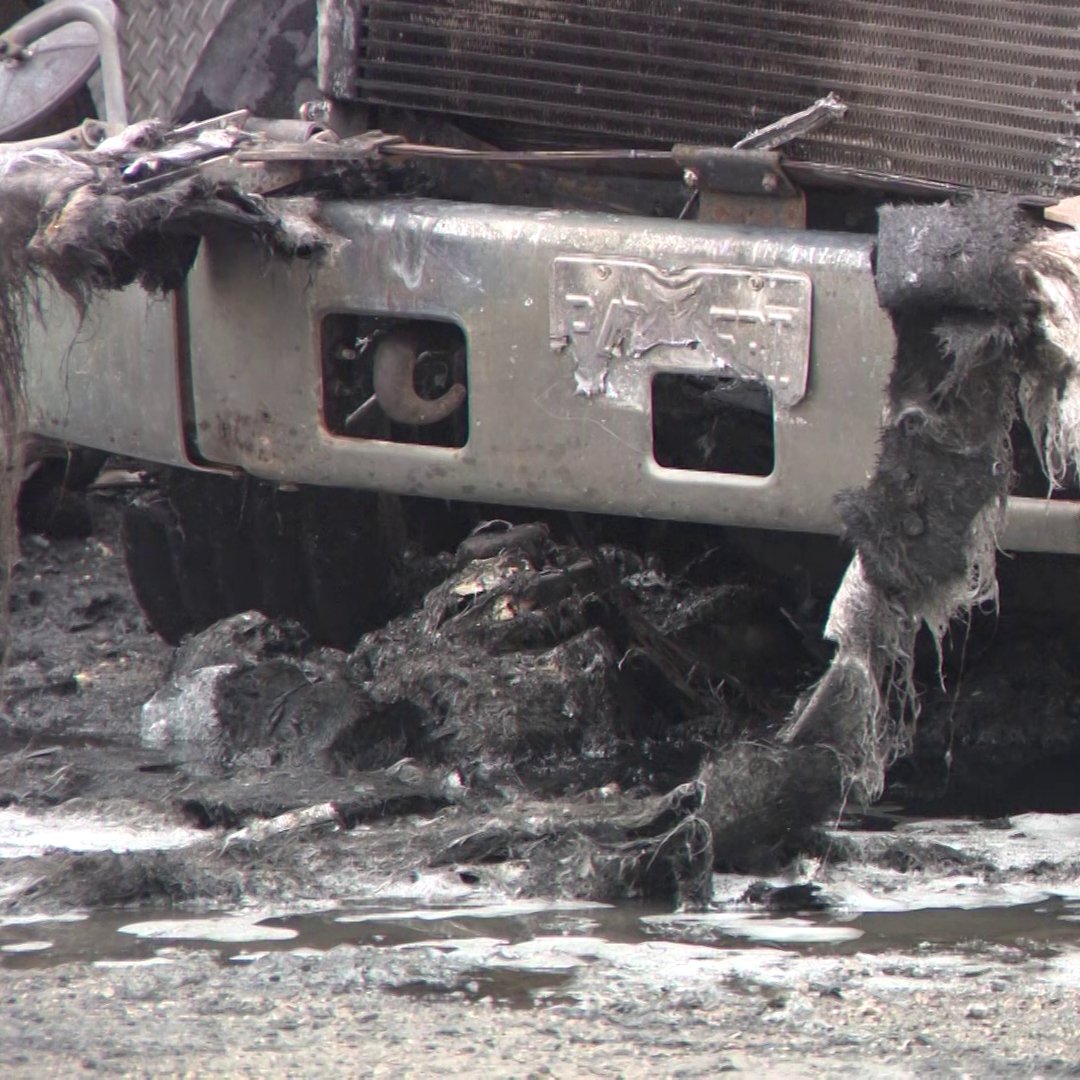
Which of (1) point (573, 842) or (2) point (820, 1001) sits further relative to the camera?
(1) point (573, 842)

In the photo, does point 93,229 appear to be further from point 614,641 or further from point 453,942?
point 614,641

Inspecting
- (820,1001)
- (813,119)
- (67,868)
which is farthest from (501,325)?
(820,1001)

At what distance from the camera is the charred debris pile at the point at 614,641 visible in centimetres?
280

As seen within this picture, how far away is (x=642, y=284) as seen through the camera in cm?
306

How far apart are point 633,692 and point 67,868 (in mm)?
1360

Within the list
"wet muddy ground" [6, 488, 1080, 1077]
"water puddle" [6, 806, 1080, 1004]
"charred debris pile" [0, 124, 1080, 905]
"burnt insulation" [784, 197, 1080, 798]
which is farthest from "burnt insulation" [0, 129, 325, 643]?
"burnt insulation" [784, 197, 1080, 798]

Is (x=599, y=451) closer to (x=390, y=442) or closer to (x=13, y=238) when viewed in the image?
(x=390, y=442)

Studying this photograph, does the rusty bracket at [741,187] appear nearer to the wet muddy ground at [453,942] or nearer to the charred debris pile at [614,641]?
A: the charred debris pile at [614,641]

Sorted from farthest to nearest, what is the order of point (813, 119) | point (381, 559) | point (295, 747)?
1. point (381, 559)
2. point (295, 747)
3. point (813, 119)

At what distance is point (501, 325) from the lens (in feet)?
10.3

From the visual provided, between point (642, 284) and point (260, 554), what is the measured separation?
47.4 inches

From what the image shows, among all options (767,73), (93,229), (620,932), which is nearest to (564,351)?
(767,73)

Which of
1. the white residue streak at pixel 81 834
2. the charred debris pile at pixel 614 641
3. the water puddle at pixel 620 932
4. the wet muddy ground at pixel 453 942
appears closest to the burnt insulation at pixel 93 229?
the charred debris pile at pixel 614 641

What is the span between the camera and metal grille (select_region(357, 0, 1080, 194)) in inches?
123
